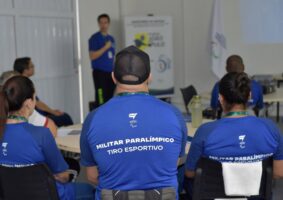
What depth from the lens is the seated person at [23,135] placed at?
208 centimetres

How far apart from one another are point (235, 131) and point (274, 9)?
545 centimetres

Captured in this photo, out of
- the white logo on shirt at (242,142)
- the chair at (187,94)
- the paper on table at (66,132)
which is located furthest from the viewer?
the chair at (187,94)

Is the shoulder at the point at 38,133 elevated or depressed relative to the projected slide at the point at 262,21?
depressed

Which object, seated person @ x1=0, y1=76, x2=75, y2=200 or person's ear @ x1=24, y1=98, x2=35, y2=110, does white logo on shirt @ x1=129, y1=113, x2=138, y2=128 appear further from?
person's ear @ x1=24, y1=98, x2=35, y2=110

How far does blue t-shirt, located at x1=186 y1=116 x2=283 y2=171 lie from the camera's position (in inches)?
80.2

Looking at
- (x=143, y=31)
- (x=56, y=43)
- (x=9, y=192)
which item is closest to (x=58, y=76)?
(x=56, y=43)

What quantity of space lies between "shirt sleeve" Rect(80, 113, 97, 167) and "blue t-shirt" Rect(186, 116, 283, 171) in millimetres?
571

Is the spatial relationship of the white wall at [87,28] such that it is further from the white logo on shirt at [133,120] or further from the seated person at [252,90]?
the white logo on shirt at [133,120]

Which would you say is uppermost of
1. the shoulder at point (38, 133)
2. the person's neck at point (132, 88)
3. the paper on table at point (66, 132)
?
the person's neck at point (132, 88)

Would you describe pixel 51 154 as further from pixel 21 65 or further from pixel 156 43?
pixel 156 43

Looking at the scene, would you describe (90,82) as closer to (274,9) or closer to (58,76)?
(58,76)

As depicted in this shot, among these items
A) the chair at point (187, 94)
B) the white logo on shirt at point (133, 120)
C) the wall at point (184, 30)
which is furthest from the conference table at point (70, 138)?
the wall at point (184, 30)

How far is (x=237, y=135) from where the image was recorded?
2045 millimetres

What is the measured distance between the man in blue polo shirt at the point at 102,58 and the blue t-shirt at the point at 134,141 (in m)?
4.72
